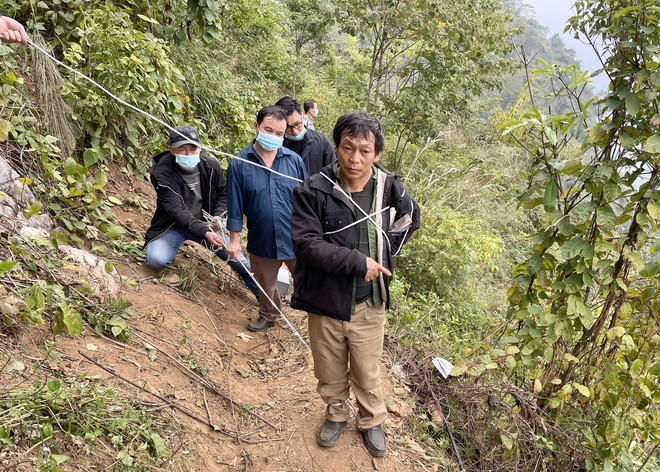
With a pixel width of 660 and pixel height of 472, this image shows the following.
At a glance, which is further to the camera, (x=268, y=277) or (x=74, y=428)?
(x=268, y=277)

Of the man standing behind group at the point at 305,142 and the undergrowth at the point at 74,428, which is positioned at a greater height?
the man standing behind group at the point at 305,142

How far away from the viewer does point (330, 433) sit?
8.27 ft

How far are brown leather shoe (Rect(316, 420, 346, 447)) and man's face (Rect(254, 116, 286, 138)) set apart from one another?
1.89 m

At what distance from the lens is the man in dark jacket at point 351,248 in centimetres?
209

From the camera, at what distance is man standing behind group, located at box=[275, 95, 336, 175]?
3.95 meters

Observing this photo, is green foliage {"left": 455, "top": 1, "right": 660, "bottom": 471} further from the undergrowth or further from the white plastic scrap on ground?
the undergrowth

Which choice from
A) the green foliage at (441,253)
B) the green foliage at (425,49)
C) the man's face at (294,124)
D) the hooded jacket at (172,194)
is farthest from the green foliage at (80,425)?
the green foliage at (425,49)

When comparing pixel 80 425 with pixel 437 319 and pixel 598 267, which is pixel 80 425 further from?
pixel 437 319

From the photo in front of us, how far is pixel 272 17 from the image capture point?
937 centimetres

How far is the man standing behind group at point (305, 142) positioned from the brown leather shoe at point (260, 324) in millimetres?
1285

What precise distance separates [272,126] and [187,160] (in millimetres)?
822

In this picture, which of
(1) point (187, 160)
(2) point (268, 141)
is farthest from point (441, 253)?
(1) point (187, 160)

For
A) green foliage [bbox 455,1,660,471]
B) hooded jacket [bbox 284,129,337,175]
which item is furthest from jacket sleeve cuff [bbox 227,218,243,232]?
green foliage [bbox 455,1,660,471]

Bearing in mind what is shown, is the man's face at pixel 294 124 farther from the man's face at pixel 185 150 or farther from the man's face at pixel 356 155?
the man's face at pixel 356 155
